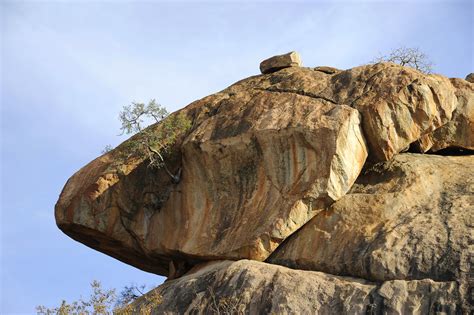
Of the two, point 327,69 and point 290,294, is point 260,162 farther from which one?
point 290,294

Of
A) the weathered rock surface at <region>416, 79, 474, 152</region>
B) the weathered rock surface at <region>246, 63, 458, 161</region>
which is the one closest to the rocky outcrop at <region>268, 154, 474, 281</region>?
the weathered rock surface at <region>246, 63, 458, 161</region>

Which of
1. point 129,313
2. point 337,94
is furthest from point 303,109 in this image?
point 129,313

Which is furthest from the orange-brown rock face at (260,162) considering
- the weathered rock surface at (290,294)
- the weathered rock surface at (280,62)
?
the weathered rock surface at (290,294)

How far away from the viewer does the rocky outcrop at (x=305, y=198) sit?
1952 cm

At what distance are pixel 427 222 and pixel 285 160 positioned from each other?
13.6ft

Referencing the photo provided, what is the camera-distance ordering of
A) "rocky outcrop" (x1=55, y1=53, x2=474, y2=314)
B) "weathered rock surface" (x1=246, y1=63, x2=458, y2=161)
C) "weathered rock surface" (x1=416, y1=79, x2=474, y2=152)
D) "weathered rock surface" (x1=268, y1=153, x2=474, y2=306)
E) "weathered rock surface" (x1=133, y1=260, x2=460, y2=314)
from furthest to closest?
"weathered rock surface" (x1=416, y1=79, x2=474, y2=152) → "weathered rock surface" (x1=246, y1=63, x2=458, y2=161) → "rocky outcrop" (x1=55, y1=53, x2=474, y2=314) → "weathered rock surface" (x1=268, y1=153, x2=474, y2=306) → "weathered rock surface" (x1=133, y1=260, x2=460, y2=314)

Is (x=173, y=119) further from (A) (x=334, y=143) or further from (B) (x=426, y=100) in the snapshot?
(B) (x=426, y=100)

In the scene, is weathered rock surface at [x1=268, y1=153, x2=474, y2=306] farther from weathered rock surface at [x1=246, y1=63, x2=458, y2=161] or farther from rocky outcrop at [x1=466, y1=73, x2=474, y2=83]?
rocky outcrop at [x1=466, y1=73, x2=474, y2=83]

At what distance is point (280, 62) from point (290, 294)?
975cm

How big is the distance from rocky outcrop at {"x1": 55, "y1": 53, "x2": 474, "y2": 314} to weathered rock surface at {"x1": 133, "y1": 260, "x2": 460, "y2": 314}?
35mm

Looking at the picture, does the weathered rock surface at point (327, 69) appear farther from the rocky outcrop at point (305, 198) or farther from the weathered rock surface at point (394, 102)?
the weathered rock surface at point (394, 102)

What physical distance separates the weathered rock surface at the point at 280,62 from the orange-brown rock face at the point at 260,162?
0.48m

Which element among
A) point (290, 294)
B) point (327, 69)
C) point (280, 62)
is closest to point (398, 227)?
point (290, 294)

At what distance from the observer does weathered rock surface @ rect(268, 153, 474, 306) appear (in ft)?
63.5
